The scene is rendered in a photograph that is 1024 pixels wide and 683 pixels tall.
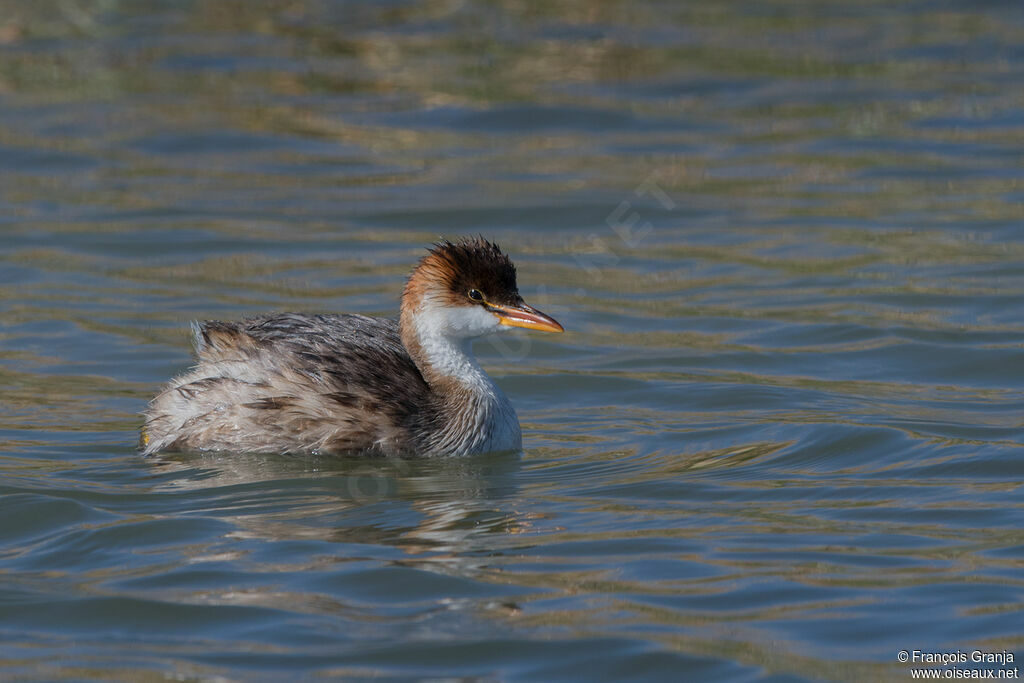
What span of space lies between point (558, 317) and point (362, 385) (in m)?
3.36

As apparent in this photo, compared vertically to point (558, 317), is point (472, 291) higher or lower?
higher

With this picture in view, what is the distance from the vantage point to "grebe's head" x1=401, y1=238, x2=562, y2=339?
8.83 m

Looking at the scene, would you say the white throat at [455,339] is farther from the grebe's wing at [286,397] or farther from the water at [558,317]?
the water at [558,317]

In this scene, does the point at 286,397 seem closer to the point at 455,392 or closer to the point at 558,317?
the point at 455,392

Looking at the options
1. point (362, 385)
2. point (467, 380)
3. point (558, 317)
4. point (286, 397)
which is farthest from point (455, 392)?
point (558, 317)

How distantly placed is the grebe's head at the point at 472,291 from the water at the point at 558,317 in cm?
74

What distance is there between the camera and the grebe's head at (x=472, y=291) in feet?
29.0

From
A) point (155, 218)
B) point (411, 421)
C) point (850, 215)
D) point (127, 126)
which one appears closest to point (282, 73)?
point (127, 126)

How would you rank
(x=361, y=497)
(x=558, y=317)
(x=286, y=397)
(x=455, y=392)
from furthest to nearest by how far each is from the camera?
(x=558, y=317) < (x=455, y=392) < (x=286, y=397) < (x=361, y=497)

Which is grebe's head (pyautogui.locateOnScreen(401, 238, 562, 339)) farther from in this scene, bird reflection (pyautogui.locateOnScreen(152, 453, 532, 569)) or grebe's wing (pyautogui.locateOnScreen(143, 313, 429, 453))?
bird reflection (pyautogui.locateOnScreen(152, 453, 532, 569))

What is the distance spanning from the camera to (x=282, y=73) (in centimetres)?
1872

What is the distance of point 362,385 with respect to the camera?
882 cm

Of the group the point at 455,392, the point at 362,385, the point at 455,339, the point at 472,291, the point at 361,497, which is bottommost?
the point at 361,497

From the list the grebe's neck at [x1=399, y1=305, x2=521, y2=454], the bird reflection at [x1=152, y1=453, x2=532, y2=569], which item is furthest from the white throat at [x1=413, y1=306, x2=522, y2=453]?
the bird reflection at [x1=152, y1=453, x2=532, y2=569]
